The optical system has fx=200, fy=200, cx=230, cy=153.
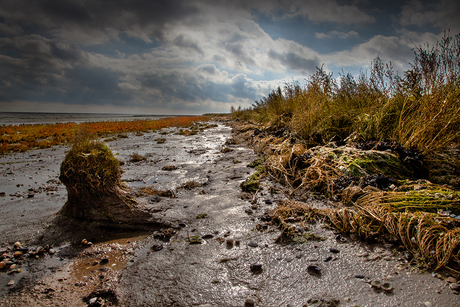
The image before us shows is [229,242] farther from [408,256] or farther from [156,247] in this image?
[408,256]

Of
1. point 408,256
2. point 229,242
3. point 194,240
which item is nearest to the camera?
point 408,256

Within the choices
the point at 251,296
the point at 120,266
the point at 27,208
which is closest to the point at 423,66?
the point at 251,296

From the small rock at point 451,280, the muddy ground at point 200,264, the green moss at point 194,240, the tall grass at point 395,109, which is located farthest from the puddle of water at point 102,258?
the tall grass at point 395,109

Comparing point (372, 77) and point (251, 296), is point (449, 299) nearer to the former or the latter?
point (251, 296)

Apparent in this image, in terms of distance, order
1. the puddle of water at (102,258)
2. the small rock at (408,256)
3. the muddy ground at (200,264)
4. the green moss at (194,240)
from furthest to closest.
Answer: the green moss at (194,240)
the puddle of water at (102,258)
the small rock at (408,256)
the muddy ground at (200,264)

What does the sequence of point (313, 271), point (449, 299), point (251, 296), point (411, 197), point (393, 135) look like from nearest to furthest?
A: point (449, 299) < point (251, 296) < point (313, 271) < point (411, 197) < point (393, 135)

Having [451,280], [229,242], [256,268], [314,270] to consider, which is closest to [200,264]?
[229,242]

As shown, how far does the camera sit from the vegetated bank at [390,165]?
2.10 metres

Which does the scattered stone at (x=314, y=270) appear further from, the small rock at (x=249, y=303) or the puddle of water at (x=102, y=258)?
the puddle of water at (x=102, y=258)

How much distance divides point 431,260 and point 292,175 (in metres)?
2.47

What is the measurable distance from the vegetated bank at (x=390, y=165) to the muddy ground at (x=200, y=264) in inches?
9.9

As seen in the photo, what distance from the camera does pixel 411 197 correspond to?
2.50 m

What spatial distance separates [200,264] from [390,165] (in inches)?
146

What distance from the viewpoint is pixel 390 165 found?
3646 mm
